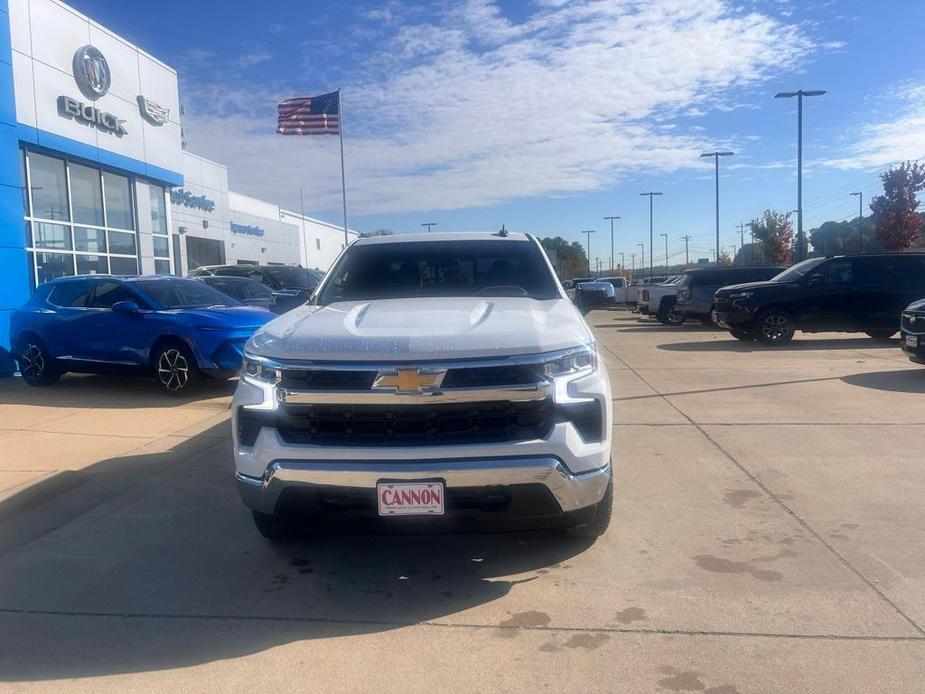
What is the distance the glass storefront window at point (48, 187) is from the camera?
1434cm

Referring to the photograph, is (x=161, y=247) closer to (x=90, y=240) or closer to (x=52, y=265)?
(x=90, y=240)

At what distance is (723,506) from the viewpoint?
529 centimetres

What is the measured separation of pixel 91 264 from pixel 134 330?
7558 millimetres

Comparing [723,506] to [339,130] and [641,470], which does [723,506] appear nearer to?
[641,470]

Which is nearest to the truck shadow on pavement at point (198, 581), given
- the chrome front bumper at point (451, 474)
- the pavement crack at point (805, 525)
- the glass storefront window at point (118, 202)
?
the chrome front bumper at point (451, 474)

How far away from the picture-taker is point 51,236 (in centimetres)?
1502

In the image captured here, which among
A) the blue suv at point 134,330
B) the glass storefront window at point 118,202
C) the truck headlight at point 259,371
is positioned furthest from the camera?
the glass storefront window at point 118,202

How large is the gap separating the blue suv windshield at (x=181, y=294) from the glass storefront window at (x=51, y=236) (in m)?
5.04

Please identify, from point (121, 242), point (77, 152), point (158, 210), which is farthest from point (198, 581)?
point (158, 210)

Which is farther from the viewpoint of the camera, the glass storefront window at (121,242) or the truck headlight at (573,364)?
the glass storefront window at (121,242)

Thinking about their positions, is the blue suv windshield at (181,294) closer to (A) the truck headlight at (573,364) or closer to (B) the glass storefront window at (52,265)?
(B) the glass storefront window at (52,265)

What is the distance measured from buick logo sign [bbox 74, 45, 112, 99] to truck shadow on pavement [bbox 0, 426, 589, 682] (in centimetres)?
1243

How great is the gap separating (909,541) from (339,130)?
83.7 ft

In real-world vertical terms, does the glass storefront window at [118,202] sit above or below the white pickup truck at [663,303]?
above
